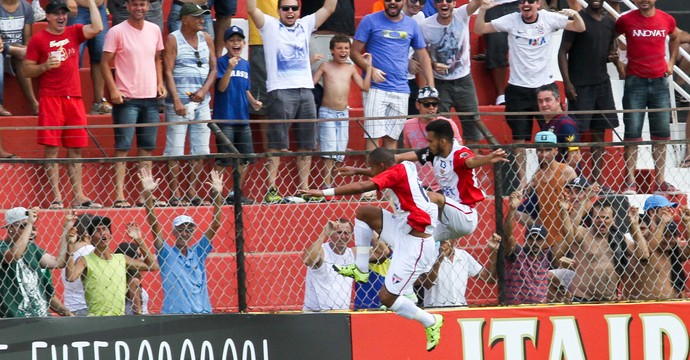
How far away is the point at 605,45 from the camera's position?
13719 millimetres

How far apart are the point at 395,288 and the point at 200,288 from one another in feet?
5.43

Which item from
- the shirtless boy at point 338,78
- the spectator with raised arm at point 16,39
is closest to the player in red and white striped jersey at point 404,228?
the shirtless boy at point 338,78

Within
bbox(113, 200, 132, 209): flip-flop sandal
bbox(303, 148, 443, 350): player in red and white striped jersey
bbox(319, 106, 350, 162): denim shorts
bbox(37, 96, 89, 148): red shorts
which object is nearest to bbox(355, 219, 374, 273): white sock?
bbox(303, 148, 443, 350): player in red and white striped jersey

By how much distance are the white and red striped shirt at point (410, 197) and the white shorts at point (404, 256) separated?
0.31ft

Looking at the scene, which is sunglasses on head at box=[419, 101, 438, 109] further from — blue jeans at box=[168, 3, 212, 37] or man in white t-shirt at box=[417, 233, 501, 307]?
blue jeans at box=[168, 3, 212, 37]

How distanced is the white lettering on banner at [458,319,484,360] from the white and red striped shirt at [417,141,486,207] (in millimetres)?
967

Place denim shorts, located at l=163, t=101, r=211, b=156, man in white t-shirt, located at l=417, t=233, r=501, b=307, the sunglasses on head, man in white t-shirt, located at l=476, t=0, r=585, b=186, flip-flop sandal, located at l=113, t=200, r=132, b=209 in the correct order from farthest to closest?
man in white t-shirt, located at l=476, t=0, r=585, b=186
the sunglasses on head
denim shorts, located at l=163, t=101, r=211, b=156
flip-flop sandal, located at l=113, t=200, r=132, b=209
man in white t-shirt, located at l=417, t=233, r=501, b=307

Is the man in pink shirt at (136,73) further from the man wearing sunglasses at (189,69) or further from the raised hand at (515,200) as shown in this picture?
the raised hand at (515,200)

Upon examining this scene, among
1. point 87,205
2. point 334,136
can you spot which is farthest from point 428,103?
point 87,205

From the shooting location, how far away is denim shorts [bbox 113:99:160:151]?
12.0 meters

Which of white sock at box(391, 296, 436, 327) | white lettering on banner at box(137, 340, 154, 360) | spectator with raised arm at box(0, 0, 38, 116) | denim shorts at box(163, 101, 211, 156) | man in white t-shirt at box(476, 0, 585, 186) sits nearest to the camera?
white sock at box(391, 296, 436, 327)

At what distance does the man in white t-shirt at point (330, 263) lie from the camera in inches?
414

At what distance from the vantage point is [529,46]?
1342 cm

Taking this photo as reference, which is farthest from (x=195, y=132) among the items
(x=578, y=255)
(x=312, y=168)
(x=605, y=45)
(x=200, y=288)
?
(x=605, y=45)
